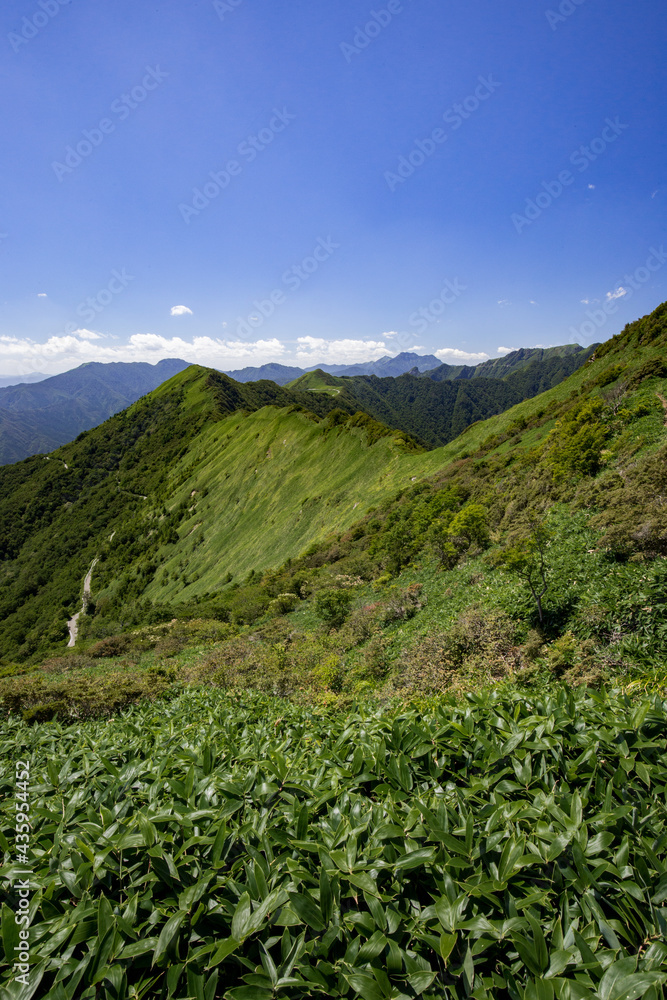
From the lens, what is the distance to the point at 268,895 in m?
1.96

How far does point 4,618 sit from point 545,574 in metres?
103

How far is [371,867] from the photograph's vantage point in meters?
2.01

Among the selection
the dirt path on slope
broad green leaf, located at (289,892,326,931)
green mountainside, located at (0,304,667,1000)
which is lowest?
the dirt path on slope

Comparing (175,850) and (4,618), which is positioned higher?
(175,850)

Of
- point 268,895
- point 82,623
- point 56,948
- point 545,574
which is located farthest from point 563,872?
point 82,623

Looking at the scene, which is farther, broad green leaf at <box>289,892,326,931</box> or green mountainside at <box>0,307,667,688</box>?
green mountainside at <box>0,307,667,688</box>

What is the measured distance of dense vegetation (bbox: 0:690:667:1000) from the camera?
1.69 m

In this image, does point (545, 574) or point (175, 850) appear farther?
point (545, 574)

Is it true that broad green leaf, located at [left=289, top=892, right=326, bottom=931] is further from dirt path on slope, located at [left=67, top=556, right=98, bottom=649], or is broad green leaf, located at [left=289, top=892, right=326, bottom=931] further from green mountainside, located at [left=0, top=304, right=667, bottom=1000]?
dirt path on slope, located at [left=67, top=556, right=98, bottom=649]

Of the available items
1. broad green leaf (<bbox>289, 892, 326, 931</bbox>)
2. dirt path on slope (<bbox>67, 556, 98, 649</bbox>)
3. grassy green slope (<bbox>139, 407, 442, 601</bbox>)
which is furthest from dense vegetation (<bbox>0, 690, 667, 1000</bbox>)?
dirt path on slope (<bbox>67, 556, 98, 649</bbox>)

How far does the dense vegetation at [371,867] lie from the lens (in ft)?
5.53

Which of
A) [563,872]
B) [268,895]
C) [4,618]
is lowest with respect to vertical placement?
[4,618]

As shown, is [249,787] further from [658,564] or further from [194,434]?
[194,434]

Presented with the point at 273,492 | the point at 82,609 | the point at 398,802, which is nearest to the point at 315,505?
the point at 273,492
